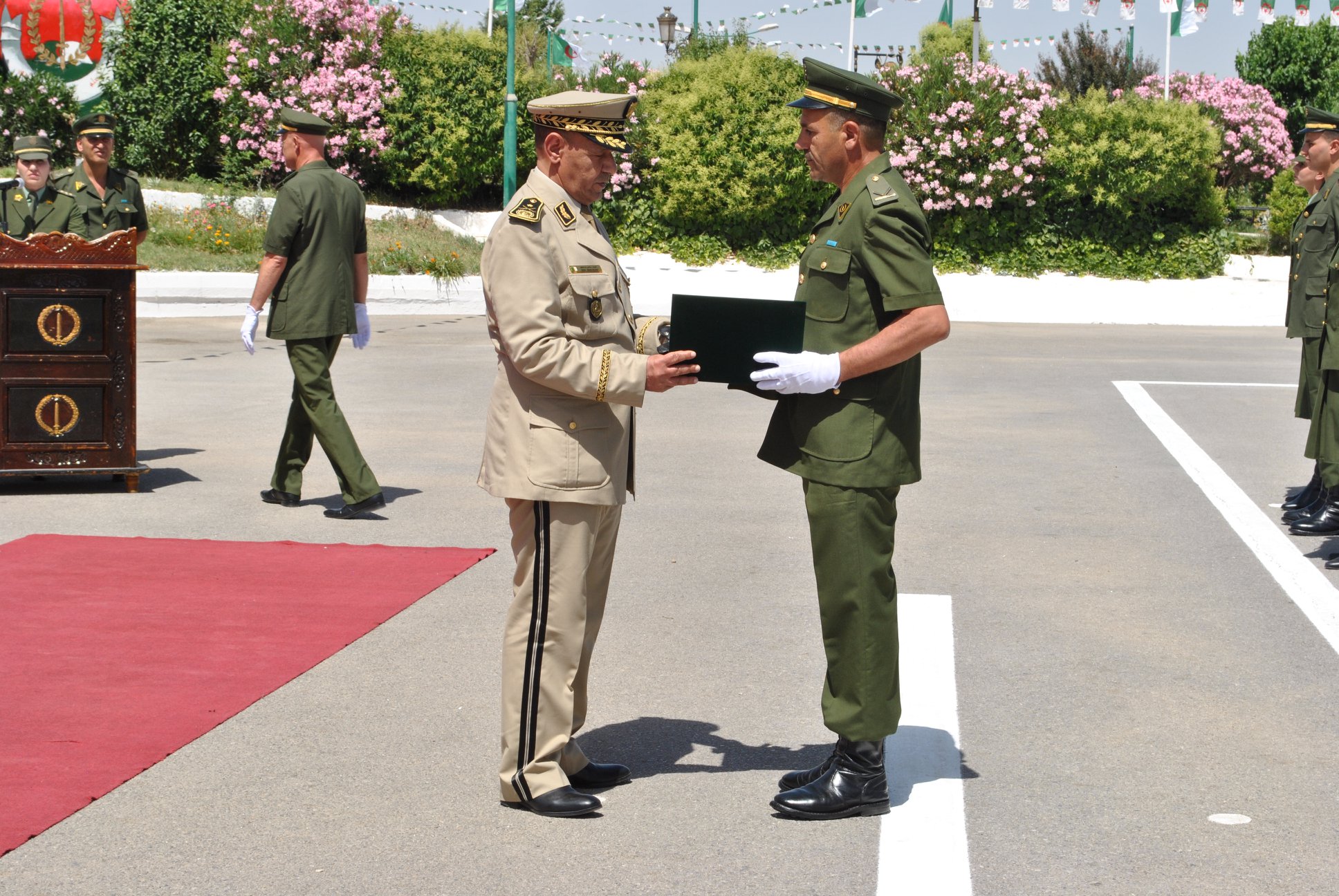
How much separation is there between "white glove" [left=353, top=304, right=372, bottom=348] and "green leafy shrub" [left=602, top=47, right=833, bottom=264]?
68.6 ft

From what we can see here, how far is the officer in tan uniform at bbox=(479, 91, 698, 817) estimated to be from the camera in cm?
401

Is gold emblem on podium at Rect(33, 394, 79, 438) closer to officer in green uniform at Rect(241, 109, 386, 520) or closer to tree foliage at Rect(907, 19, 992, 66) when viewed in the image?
officer in green uniform at Rect(241, 109, 386, 520)

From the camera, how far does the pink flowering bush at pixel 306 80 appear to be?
3072 centimetres

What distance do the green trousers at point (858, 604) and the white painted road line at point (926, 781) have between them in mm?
279

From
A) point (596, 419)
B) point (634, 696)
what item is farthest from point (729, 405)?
point (596, 419)

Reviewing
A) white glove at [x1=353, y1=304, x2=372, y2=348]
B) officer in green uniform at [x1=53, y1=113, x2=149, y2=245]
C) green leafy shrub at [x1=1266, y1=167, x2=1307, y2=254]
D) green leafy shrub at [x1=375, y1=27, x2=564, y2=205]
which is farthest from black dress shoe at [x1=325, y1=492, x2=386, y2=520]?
green leafy shrub at [x1=1266, y1=167, x2=1307, y2=254]

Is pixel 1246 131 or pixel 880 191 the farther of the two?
pixel 1246 131

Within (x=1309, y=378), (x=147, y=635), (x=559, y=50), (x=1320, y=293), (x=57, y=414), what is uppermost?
(x=559, y=50)

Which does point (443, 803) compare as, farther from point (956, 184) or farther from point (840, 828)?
point (956, 184)

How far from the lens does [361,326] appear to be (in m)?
8.50

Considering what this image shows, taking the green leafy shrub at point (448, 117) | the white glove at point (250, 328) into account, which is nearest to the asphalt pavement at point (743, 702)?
the white glove at point (250, 328)

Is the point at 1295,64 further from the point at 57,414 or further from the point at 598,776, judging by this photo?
the point at 598,776

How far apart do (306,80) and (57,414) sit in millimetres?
23773

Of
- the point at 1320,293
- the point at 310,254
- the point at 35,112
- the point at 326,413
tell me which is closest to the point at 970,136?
the point at 35,112
